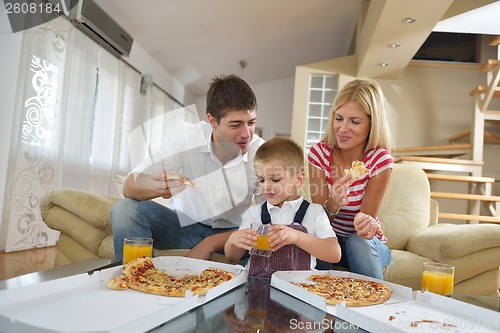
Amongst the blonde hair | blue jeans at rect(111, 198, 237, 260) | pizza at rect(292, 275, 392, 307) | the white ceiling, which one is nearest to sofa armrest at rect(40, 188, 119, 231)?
blue jeans at rect(111, 198, 237, 260)

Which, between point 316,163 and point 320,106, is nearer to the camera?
point 316,163

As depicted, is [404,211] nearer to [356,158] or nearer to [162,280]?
[356,158]

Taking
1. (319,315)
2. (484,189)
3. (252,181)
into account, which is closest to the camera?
(319,315)

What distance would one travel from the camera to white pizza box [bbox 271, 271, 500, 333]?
89 centimetres

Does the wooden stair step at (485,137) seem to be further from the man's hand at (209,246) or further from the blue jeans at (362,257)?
the man's hand at (209,246)

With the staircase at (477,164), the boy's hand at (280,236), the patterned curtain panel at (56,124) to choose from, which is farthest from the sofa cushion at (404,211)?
the patterned curtain panel at (56,124)

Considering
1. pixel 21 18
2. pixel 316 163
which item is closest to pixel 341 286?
pixel 316 163

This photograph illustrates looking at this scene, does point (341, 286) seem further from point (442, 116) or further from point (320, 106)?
point (442, 116)

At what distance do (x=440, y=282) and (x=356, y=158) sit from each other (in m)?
0.77

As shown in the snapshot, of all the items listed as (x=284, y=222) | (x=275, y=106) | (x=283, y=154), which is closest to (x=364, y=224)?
(x=284, y=222)

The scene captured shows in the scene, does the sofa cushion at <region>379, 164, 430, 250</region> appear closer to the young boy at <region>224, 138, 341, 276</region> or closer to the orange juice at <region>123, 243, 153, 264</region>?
the young boy at <region>224, 138, 341, 276</region>

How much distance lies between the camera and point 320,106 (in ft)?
20.0

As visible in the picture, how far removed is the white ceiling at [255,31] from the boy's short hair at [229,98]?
235cm

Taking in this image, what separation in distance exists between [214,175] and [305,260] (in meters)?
0.78
